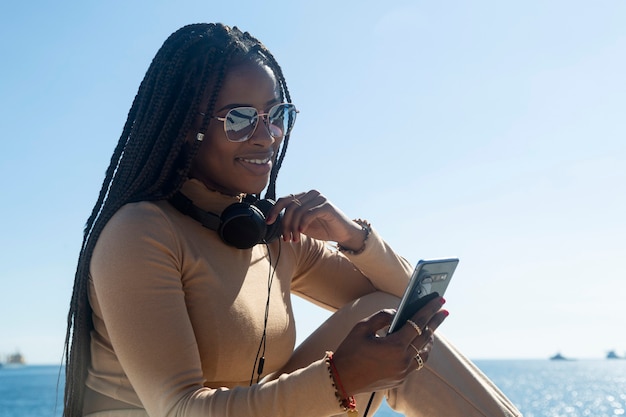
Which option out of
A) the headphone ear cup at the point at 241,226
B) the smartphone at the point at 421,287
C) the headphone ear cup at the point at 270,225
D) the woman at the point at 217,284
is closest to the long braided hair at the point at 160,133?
the woman at the point at 217,284

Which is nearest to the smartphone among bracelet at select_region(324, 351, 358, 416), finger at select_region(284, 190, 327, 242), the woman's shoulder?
bracelet at select_region(324, 351, 358, 416)

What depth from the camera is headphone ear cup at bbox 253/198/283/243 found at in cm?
306

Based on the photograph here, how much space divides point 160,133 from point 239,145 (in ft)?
1.04

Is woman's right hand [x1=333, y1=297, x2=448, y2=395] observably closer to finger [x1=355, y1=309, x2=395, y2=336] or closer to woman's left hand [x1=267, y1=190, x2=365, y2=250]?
finger [x1=355, y1=309, x2=395, y2=336]

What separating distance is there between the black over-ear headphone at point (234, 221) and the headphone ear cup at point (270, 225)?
10 centimetres

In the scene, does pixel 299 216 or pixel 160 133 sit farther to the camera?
pixel 299 216

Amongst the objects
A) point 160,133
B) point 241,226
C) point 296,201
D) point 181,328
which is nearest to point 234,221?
point 241,226

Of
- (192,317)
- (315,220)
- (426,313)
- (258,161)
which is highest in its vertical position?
(258,161)

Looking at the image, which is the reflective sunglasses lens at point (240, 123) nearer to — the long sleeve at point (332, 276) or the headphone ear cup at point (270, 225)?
the headphone ear cup at point (270, 225)

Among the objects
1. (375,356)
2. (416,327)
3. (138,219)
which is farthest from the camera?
(138,219)

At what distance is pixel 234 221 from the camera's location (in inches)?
114

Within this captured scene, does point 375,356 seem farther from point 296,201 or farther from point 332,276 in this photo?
point 332,276

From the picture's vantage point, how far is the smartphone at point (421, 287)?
2.37 m

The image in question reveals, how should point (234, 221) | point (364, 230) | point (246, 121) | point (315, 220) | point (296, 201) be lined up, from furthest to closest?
1. point (364, 230)
2. point (315, 220)
3. point (296, 201)
4. point (246, 121)
5. point (234, 221)
